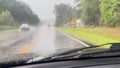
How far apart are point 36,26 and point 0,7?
0.66m

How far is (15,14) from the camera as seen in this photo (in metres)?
4.91

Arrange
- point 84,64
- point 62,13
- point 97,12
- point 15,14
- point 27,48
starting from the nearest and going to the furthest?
1. point 84,64
2. point 15,14
3. point 62,13
4. point 97,12
5. point 27,48

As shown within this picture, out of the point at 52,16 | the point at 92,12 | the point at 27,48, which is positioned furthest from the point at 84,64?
the point at 27,48

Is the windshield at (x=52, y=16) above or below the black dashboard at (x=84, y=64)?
above

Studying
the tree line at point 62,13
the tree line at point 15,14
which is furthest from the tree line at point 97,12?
the tree line at point 15,14

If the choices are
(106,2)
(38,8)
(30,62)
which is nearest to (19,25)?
(38,8)

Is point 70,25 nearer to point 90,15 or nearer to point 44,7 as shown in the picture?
point 90,15

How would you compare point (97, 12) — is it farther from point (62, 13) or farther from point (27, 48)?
point (27, 48)

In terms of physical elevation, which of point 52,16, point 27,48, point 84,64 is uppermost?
point 52,16

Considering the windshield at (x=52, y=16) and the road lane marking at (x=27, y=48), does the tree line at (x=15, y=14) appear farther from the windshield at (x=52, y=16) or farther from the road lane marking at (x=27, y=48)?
the road lane marking at (x=27, y=48)

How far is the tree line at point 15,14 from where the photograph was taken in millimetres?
4473

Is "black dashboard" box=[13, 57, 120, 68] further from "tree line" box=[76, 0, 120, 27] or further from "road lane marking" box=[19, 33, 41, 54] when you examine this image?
"tree line" box=[76, 0, 120, 27]

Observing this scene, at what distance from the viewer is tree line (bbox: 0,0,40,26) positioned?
4.47 m

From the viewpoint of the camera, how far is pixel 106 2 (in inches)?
242
